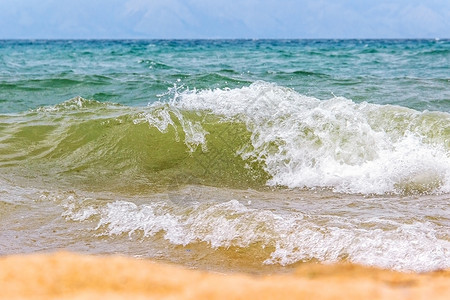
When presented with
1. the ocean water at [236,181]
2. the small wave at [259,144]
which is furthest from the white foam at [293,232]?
the small wave at [259,144]

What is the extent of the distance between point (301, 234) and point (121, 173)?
3.48m

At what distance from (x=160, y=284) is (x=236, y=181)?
16.8 feet

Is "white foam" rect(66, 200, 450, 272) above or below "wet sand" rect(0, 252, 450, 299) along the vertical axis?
above

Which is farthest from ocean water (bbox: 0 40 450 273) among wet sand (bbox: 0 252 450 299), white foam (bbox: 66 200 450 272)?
wet sand (bbox: 0 252 450 299)

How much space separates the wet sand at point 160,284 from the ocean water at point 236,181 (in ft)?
6.39

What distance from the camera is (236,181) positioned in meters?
6.96

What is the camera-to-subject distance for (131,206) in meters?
5.25

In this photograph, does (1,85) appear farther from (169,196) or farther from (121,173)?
(169,196)

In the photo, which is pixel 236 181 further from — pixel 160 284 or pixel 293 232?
pixel 160 284

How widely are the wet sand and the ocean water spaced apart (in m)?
1.95

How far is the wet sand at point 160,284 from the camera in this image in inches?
63.5

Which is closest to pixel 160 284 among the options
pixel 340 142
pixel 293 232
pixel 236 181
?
pixel 293 232

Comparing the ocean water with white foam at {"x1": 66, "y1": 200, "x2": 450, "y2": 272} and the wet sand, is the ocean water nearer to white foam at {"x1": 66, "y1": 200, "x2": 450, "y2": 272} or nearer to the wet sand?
white foam at {"x1": 66, "y1": 200, "x2": 450, "y2": 272}

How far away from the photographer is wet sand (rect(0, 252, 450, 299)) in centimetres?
161
